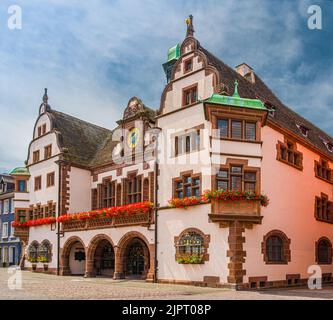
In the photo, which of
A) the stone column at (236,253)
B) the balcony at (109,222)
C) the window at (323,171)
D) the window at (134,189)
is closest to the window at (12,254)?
the balcony at (109,222)

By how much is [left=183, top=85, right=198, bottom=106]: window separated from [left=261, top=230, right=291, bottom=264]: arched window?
867cm

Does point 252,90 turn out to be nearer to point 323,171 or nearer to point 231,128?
point 231,128

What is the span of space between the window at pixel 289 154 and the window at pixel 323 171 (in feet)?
11.2

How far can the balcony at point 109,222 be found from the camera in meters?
29.8

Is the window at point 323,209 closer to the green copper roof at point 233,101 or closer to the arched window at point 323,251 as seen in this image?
the arched window at point 323,251

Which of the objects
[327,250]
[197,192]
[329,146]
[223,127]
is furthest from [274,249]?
[329,146]

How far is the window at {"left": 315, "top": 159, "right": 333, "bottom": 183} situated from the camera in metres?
34.5

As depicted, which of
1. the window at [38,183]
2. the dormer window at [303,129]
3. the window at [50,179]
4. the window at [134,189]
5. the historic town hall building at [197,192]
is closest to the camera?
the historic town hall building at [197,192]

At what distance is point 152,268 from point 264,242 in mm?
6707

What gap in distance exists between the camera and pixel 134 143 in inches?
1335

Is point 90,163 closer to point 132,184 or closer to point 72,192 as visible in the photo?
point 72,192

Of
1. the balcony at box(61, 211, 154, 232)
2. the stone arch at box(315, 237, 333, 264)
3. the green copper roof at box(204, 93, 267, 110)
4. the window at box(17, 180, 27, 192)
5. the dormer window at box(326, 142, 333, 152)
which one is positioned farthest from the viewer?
the window at box(17, 180, 27, 192)

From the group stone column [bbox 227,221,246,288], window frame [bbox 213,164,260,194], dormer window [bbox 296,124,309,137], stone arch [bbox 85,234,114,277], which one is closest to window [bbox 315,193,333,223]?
dormer window [bbox 296,124,309,137]

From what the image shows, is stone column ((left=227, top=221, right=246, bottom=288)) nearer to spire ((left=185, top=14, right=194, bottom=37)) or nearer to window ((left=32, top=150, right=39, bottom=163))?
spire ((left=185, top=14, right=194, bottom=37))
